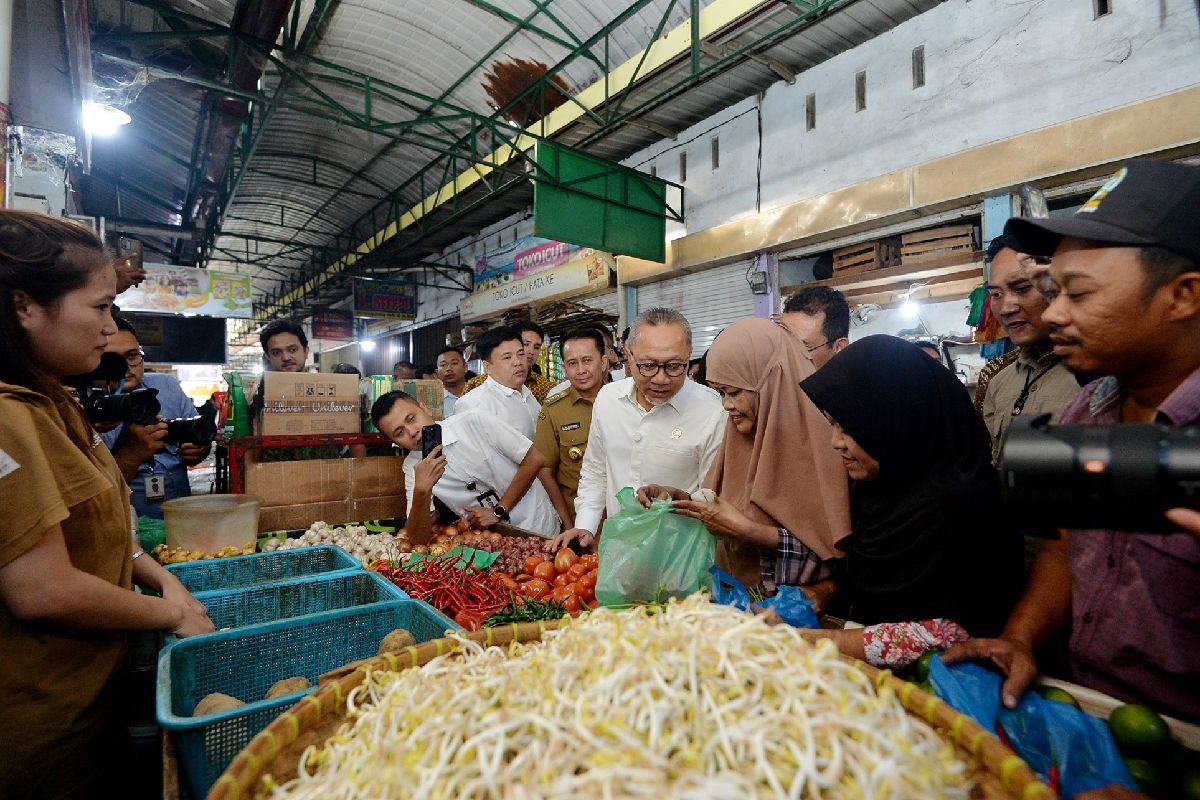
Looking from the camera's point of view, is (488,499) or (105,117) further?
(105,117)

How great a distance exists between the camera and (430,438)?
348cm

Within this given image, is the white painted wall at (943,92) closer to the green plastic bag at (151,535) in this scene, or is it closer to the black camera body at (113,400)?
the black camera body at (113,400)

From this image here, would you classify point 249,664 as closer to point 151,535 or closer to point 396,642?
point 396,642

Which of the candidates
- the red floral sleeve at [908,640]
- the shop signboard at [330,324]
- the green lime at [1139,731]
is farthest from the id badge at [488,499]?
the shop signboard at [330,324]

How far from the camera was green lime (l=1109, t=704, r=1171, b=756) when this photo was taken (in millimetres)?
1161

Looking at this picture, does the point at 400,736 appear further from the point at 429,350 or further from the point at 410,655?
the point at 429,350

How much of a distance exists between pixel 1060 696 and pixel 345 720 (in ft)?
5.09

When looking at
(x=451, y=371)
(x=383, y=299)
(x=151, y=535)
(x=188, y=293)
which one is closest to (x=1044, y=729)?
(x=151, y=535)

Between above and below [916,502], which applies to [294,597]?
below

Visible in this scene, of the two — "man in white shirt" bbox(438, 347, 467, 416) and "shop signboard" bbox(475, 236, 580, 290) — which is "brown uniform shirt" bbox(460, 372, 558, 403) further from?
"shop signboard" bbox(475, 236, 580, 290)

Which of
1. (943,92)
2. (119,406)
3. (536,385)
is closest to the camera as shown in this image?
(119,406)

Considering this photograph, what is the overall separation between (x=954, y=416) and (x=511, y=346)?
317 centimetres

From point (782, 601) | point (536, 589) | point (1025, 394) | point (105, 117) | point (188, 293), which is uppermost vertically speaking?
point (105, 117)

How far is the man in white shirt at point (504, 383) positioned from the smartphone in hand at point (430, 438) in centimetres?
71
